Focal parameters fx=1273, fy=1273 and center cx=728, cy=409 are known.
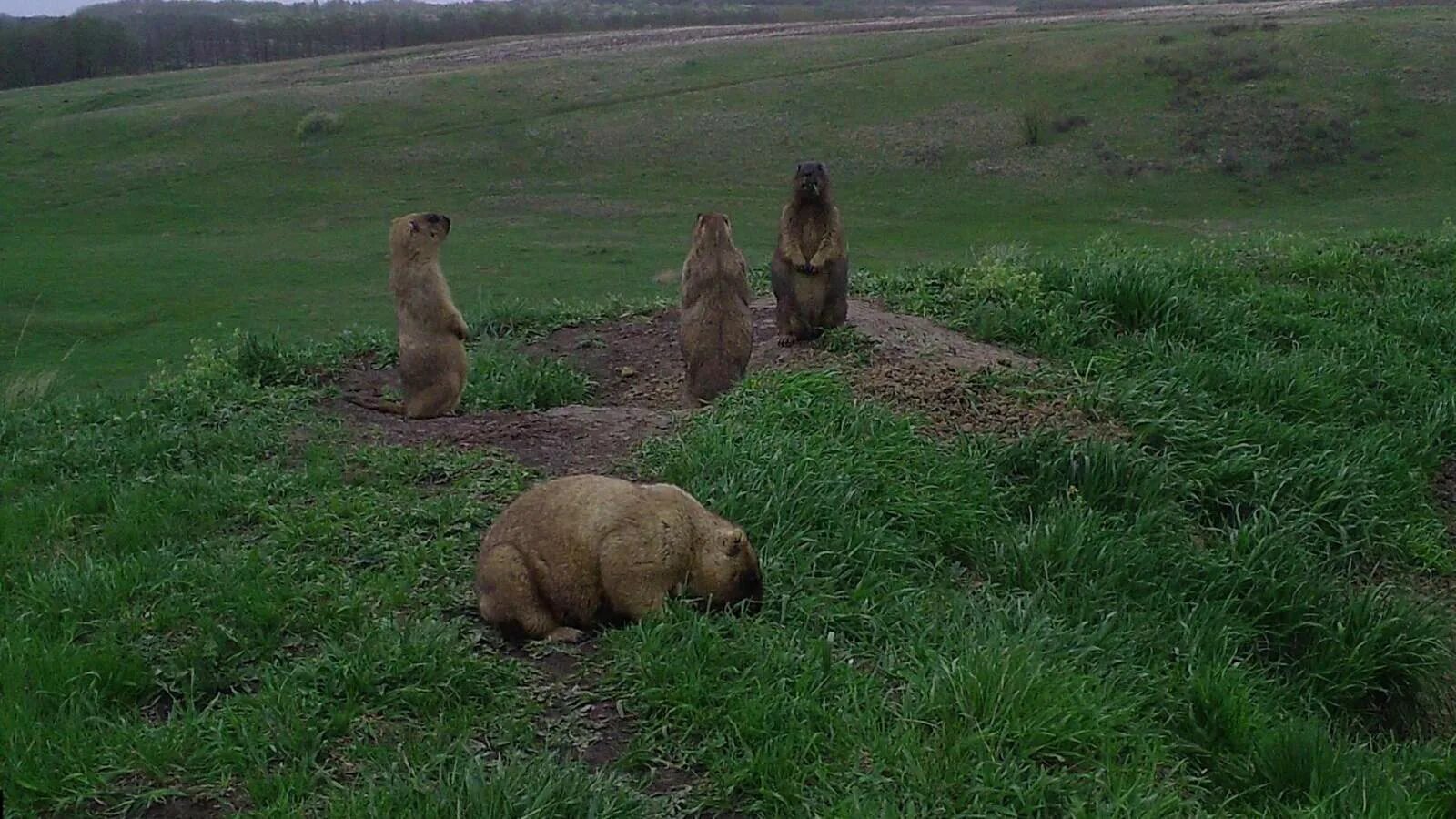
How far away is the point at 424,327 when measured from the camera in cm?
731

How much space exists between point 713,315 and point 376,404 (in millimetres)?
2035

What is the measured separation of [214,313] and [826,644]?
20358 mm

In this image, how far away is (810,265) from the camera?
796 centimetres

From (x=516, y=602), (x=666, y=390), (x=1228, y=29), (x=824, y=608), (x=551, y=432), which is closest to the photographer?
(x=516, y=602)

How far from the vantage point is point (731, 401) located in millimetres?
6500

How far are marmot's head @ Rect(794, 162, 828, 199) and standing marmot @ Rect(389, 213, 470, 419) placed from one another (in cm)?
225

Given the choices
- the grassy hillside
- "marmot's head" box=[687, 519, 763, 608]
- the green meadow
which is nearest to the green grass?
the green meadow

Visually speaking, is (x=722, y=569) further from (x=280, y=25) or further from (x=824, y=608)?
(x=280, y=25)

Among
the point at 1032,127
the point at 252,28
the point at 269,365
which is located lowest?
the point at 269,365

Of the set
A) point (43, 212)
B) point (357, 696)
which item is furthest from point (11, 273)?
point (357, 696)

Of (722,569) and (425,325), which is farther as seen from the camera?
(425,325)

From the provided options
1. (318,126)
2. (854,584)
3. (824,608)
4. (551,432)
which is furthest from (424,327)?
(318,126)

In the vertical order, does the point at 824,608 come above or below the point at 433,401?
below

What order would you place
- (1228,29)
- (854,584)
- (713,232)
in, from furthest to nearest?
1. (1228,29)
2. (713,232)
3. (854,584)
